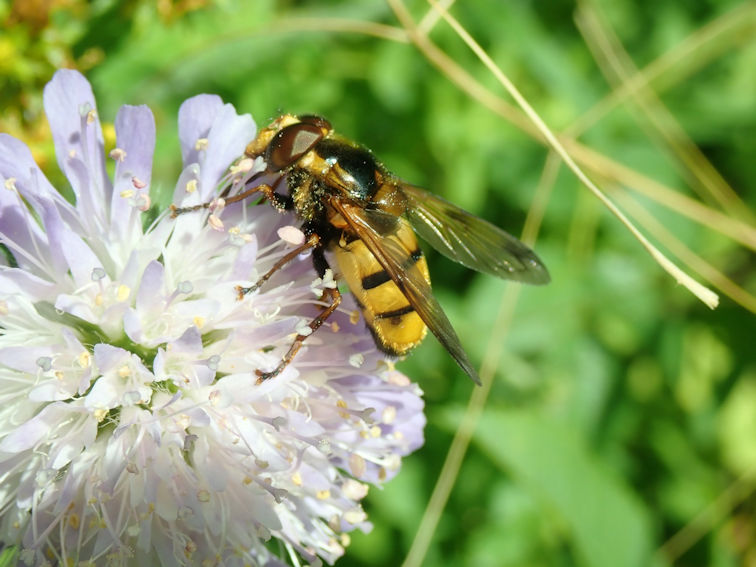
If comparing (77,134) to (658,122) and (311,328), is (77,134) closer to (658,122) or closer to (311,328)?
(311,328)

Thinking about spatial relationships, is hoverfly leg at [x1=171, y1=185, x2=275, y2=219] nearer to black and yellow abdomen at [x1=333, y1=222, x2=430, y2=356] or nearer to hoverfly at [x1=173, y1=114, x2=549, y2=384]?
hoverfly at [x1=173, y1=114, x2=549, y2=384]

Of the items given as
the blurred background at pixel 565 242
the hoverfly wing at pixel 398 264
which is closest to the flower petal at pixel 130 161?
the hoverfly wing at pixel 398 264

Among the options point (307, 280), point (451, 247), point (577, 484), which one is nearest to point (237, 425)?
point (307, 280)

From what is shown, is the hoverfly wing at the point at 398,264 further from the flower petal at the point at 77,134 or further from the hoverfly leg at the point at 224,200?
the flower petal at the point at 77,134

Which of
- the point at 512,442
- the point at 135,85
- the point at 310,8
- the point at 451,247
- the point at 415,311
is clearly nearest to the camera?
the point at 415,311

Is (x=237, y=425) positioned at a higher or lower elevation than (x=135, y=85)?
lower

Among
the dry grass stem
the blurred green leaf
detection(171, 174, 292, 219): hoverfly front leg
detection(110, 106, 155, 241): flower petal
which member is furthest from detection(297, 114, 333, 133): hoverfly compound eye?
the dry grass stem

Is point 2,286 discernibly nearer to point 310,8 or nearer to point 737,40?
point 310,8

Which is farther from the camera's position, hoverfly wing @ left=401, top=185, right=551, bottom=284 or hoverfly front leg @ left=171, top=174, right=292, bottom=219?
hoverfly wing @ left=401, top=185, right=551, bottom=284
